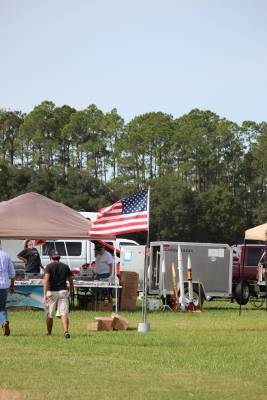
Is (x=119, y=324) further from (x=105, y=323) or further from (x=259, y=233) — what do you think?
(x=259, y=233)

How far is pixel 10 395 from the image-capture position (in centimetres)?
1143

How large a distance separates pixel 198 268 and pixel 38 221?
5.45 metres

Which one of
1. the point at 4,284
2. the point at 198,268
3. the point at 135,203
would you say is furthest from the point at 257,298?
the point at 4,284

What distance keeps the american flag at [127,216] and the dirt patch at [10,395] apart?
10207 millimetres

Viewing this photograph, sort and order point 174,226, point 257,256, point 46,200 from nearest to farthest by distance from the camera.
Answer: point 46,200, point 257,256, point 174,226

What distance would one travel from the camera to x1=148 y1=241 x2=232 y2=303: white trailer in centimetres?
2920

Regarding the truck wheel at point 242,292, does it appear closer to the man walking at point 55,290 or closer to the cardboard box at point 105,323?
the cardboard box at point 105,323

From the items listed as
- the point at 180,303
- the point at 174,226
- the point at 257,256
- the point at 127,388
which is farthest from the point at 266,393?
the point at 174,226

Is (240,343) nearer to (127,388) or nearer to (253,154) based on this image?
(127,388)

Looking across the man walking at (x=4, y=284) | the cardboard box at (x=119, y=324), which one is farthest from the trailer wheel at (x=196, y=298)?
the man walking at (x=4, y=284)

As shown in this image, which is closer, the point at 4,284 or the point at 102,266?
the point at 4,284

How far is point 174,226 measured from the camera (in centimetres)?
7594

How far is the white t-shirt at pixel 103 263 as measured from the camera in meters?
28.4

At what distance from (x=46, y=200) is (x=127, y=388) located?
16.4 metres
